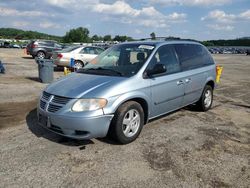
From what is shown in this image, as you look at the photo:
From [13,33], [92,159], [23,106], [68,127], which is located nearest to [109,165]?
[92,159]

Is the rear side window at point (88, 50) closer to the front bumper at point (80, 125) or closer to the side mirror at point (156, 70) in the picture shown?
the side mirror at point (156, 70)

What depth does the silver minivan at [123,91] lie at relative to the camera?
14.4 ft

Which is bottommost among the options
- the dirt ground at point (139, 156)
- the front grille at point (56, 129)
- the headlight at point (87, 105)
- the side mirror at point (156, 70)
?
the dirt ground at point (139, 156)

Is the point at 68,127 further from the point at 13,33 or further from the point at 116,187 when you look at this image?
the point at 13,33

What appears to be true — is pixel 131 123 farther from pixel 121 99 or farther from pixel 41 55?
pixel 41 55

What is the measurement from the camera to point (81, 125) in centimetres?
430

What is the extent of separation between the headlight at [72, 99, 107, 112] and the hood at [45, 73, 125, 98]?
0.11 meters

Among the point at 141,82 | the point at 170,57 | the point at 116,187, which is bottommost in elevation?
the point at 116,187

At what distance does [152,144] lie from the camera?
4.88 metres

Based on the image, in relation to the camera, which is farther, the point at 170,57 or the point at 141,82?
the point at 170,57

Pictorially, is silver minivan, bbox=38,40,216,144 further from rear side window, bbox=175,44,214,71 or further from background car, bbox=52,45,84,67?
background car, bbox=52,45,84,67

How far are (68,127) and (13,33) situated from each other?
16655 centimetres


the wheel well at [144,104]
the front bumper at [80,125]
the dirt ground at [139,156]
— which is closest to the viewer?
the dirt ground at [139,156]

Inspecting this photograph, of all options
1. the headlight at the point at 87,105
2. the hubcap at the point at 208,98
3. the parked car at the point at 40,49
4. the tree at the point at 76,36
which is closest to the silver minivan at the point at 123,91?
the headlight at the point at 87,105
